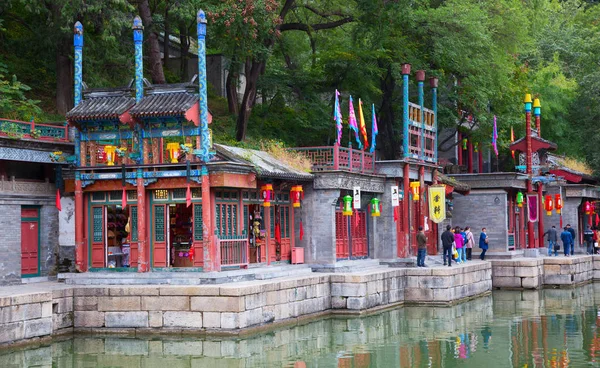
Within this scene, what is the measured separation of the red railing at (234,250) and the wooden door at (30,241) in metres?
5.76

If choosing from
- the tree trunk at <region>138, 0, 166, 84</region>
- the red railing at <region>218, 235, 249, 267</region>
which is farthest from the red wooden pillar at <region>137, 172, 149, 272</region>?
the tree trunk at <region>138, 0, 166, 84</region>

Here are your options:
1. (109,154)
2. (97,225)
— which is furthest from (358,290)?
(109,154)

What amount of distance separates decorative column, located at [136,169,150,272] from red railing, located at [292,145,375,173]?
694 centimetres

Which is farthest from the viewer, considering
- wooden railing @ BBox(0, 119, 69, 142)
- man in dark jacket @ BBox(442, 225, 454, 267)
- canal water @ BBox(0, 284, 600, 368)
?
man in dark jacket @ BBox(442, 225, 454, 267)

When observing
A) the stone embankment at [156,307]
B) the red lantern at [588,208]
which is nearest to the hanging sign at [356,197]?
the stone embankment at [156,307]

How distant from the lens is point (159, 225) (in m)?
26.5

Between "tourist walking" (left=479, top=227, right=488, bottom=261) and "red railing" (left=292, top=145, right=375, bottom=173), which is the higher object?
"red railing" (left=292, top=145, right=375, bottom=173)

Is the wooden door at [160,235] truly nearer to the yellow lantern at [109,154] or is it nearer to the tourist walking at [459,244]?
the yellow lantern at [109,154]

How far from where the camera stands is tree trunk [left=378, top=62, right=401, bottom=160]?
1748 inches

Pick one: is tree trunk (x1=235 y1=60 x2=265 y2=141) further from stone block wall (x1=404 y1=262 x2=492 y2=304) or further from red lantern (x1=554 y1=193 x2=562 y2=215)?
red lantern (x1=554 y1=193 x2=562 y2=215)

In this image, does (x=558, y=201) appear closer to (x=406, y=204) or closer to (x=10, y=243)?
(x=406, y=204)

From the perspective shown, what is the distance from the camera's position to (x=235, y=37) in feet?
116

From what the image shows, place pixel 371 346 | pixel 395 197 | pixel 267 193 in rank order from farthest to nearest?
pixel 395 197
pixel 267 193
pixel 371 346

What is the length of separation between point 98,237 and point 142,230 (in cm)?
176
